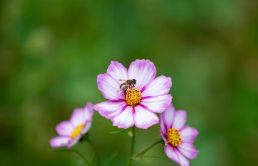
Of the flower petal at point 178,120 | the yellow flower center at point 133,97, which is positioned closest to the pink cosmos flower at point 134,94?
the yellow flower center at point 133,97

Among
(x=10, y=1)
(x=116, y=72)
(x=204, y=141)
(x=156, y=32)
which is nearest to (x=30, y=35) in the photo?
(x=10, y=1)

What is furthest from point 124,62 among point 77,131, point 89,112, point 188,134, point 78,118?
point 188,134

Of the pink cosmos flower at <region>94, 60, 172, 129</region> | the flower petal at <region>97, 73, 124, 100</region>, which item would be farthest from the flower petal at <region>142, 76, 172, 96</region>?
the flower petal at <region>97, 73, 124, 100</region>

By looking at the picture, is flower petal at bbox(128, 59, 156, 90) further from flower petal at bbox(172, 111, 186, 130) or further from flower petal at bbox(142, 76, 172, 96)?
flower petal at bbox(172, 111, 186, 130)

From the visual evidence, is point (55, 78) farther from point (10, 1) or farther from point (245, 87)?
point (245, 87)

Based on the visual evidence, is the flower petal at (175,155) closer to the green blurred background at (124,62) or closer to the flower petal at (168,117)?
the flower petal at (168,117)

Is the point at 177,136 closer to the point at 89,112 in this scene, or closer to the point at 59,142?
the point at 89,112

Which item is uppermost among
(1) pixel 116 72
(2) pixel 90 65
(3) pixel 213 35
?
(3) pixel 213 35
